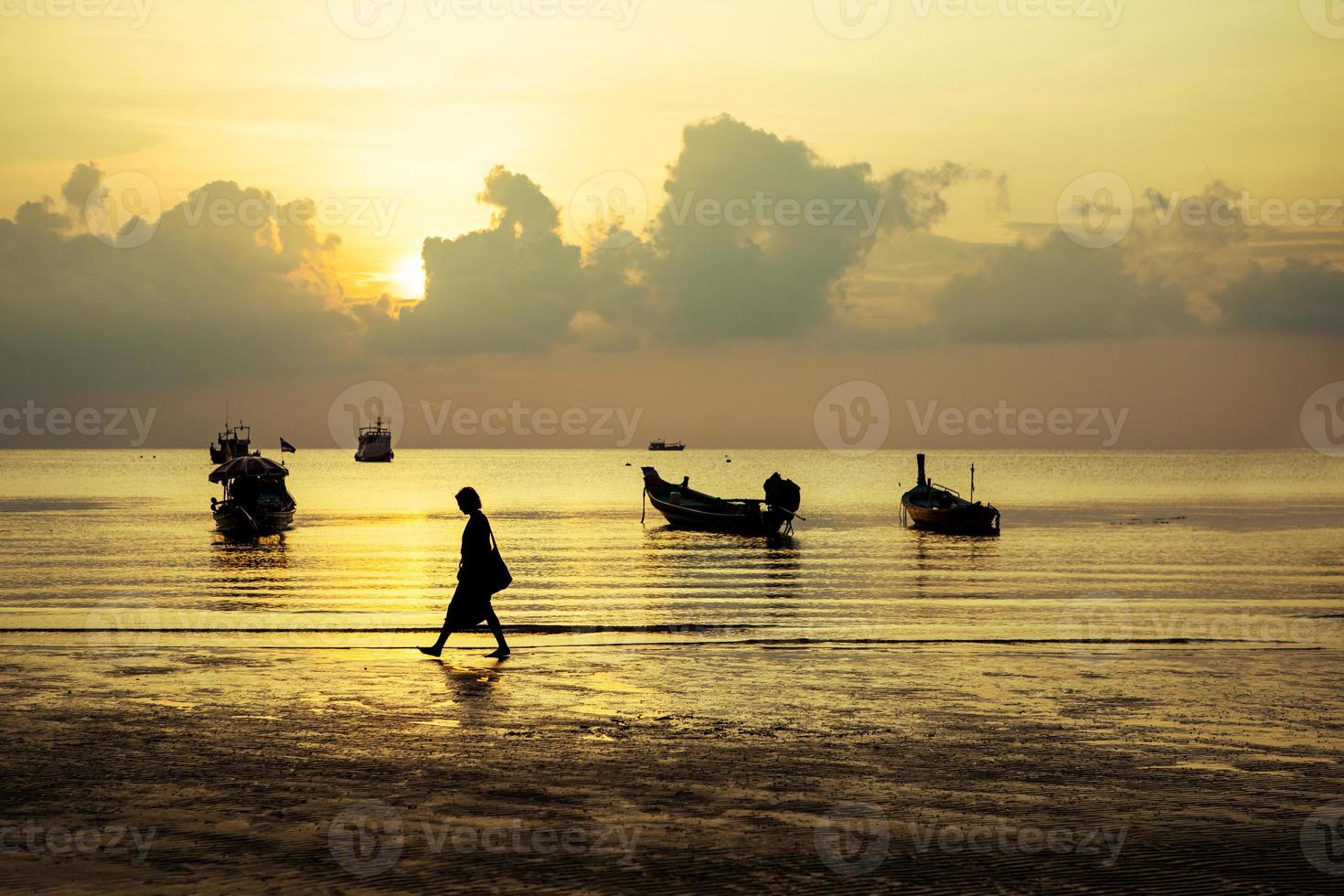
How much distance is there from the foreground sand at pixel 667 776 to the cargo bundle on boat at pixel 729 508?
3956 centimetres

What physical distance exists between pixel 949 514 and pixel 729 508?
11.1 m

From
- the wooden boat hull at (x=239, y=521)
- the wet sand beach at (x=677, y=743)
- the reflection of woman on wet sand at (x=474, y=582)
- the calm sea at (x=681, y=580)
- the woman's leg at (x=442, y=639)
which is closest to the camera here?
the wet sand beach at (x=677, y=743)

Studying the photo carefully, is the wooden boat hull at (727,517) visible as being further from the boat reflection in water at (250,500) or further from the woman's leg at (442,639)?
the woman's leg at (442,639)

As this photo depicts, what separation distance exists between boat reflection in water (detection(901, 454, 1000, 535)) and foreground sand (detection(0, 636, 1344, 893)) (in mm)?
43359

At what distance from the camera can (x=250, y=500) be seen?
55438mm

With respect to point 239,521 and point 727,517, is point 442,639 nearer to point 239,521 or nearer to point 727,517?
point 239,521

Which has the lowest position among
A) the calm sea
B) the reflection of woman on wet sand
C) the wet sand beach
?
the calm sea

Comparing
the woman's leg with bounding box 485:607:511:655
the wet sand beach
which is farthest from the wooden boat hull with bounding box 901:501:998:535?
the woman's leg with bounding box 485:607:511:655

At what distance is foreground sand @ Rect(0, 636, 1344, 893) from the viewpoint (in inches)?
290

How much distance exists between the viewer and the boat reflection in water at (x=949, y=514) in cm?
5878

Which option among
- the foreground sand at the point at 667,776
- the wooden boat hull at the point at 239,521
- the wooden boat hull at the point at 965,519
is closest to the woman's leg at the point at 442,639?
the foreground sand at the point at 667,776

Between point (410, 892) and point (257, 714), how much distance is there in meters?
5.95

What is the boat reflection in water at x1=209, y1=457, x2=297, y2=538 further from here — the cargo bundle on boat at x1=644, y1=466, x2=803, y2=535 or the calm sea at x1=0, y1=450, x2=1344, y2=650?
the cargo bundle on boat at x1=644, y1=466, x2=803, y2=535

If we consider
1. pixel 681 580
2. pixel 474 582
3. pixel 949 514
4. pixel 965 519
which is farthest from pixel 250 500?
pixel 474 582
